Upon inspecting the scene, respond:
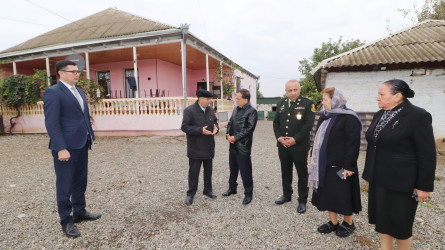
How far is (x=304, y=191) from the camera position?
3.18 metres

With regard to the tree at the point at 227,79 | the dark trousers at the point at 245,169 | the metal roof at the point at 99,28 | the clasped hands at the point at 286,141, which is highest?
the metal roof at the point at 99,28

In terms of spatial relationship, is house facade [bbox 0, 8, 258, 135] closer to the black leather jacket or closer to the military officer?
the black leather jacket

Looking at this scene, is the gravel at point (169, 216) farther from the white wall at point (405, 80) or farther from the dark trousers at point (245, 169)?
the white wall at point (405, 80)

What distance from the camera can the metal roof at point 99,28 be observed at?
1003cm

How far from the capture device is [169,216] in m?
3.06

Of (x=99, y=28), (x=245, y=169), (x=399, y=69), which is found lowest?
(x=245, y=169)

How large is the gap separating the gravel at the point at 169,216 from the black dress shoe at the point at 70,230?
0.24 feet

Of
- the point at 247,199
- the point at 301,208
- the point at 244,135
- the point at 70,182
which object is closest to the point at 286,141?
the point at 244,135

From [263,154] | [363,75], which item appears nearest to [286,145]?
[263,154]

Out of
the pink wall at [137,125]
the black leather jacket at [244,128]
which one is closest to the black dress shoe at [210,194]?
the black leather jacket at [244,128]

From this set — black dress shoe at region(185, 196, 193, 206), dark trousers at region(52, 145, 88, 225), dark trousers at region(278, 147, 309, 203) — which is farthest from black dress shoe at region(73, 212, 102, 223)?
dark trousers at region(278, 147, 309, 203)

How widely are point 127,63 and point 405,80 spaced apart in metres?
13.1

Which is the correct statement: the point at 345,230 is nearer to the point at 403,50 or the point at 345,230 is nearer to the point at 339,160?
the point at 339,160

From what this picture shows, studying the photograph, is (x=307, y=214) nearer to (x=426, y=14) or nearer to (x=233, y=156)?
(x=233, y=156)
